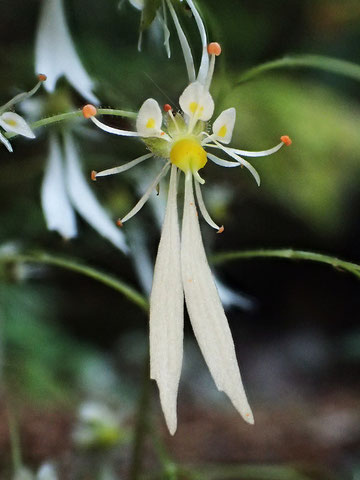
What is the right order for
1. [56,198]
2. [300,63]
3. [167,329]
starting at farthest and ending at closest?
[56,198]
[300,63]
[167,329]

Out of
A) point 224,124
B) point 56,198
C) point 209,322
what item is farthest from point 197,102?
point 56,198

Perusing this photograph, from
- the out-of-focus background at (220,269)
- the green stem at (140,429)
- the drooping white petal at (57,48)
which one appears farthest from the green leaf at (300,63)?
the green stem at (140,429)

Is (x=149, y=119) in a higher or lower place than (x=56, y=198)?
higher

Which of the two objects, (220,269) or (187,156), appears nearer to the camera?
(187,156)

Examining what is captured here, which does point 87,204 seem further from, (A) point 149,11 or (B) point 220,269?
(B) point 220,269

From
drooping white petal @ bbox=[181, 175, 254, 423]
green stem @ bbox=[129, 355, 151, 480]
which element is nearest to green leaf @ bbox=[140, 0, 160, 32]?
drooping white petal @ bbox=[181, 175, 254, 423]

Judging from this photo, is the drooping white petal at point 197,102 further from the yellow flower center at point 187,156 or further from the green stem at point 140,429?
the green stem at point 140,429

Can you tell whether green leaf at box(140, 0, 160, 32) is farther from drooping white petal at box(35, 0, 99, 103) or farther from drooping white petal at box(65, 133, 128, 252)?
drooping white petal at box(65, 133, 128, 252)
